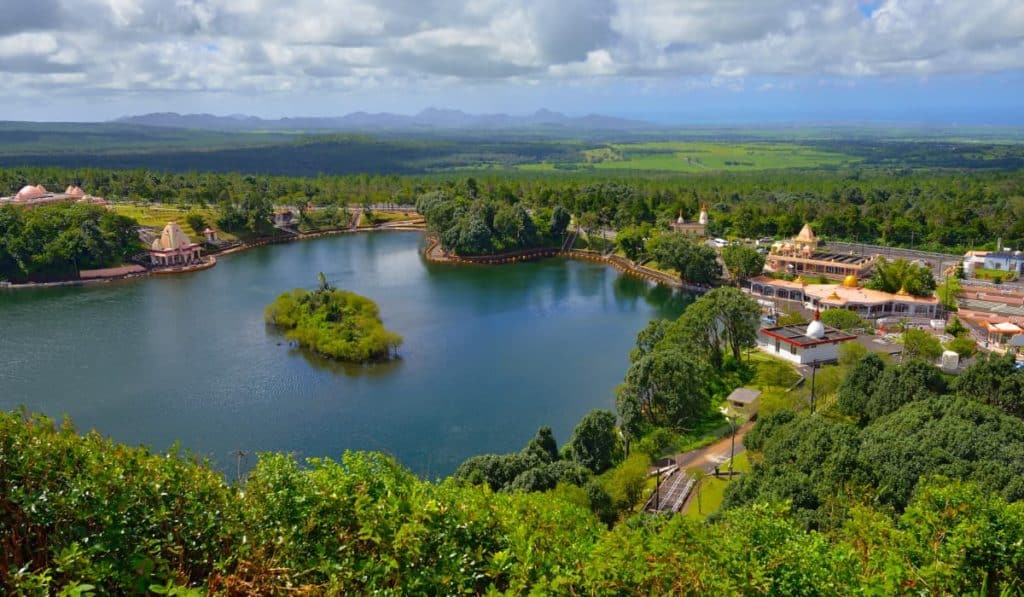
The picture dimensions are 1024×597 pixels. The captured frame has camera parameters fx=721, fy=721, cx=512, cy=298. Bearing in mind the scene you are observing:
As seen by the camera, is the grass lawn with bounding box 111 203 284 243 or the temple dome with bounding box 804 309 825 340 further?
the grass lawn with bounding box 111 203 284 243

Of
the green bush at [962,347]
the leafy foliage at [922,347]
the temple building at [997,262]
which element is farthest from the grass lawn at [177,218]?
the temple building at [997,262]

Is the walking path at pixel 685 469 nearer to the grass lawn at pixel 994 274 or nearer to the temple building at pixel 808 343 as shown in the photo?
the temple building at pixel 808 343

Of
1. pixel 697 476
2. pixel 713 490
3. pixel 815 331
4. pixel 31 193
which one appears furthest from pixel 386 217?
pixel 713 490

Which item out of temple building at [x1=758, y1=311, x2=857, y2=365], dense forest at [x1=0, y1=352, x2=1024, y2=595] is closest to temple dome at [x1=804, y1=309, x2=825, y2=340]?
temple building at [x1=758, y1=311, x2=857, y2=365]

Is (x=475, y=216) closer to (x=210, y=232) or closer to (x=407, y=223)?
(x=407, y=223)

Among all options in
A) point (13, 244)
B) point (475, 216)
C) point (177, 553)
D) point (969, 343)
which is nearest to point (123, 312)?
point (13, 244)

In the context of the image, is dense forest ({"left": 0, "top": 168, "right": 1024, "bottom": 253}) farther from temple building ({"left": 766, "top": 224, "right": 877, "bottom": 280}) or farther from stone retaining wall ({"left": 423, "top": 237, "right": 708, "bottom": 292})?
temple building ({"left": 766, "top": 224, "right": 877, "bottom": 280})

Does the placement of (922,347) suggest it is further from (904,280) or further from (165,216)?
(165,216)
